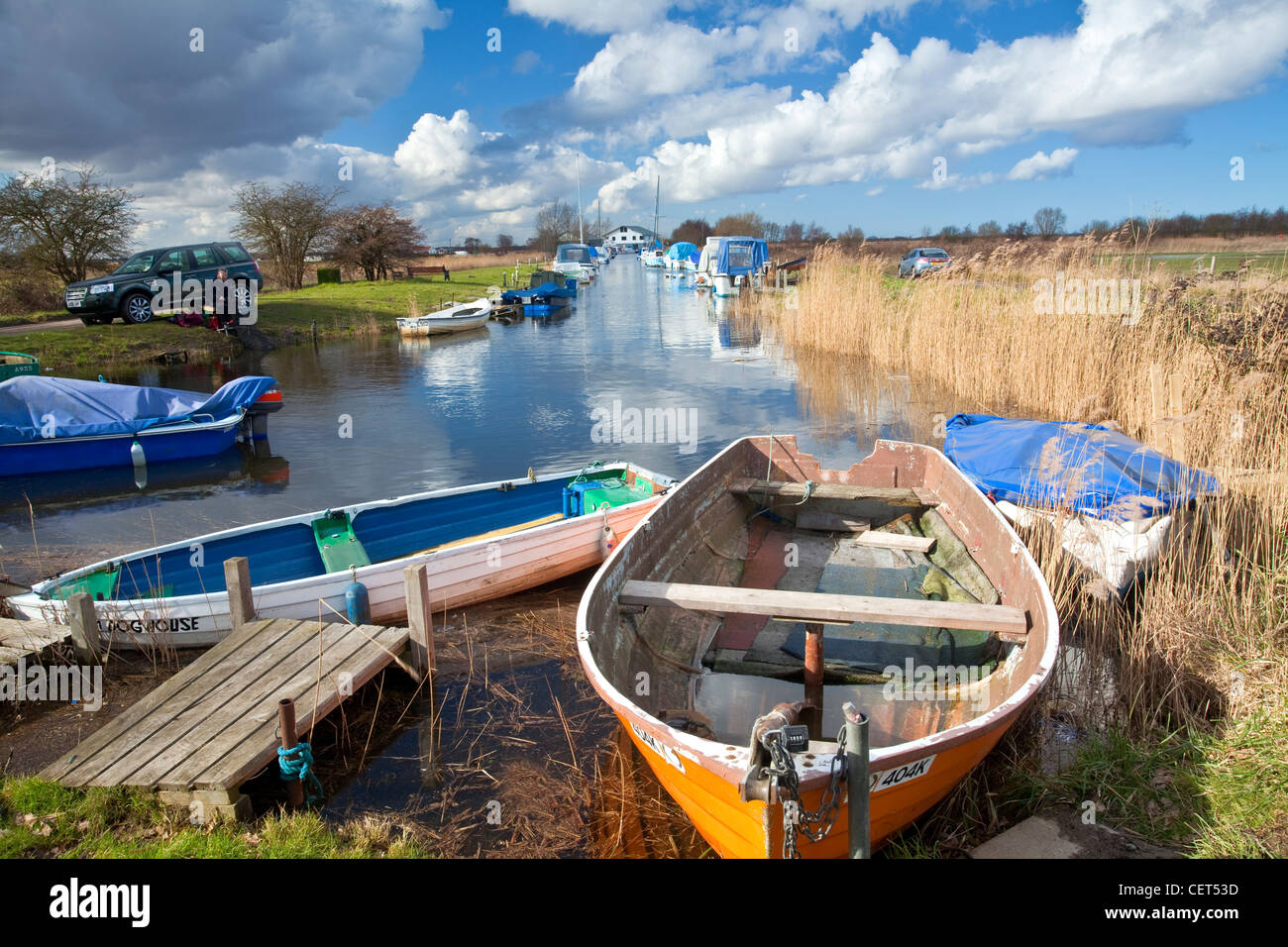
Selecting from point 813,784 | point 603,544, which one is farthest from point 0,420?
point 813,784

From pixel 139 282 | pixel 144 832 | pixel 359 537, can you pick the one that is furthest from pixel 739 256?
pixel 144 832

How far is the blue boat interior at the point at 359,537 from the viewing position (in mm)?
6254

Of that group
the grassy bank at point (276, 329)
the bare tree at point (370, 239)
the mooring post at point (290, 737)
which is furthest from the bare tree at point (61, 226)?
the mooring post at point (290, 737)

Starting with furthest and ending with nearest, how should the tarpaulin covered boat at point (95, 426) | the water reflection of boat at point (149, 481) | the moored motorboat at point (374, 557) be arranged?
1. the tarpaulin covered boat at point (95, 426)
2. the water reflection of boat at point (149, 481)
3. the moored motorboat at point (374, 557)

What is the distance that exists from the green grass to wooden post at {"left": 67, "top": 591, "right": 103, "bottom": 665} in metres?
1.47

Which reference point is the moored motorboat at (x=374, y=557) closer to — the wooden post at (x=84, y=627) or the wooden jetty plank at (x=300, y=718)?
the wooden post at (x=84, y=627)

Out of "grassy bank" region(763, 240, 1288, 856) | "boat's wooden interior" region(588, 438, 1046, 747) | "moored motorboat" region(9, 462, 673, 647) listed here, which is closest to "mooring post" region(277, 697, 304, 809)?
"boat's wooden interior" region(588, 438, 1046, 747)

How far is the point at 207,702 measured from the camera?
15.5 ft

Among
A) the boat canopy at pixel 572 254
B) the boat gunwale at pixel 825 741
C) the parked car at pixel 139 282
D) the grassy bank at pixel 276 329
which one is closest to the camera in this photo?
the boat gunwale at pixel 825 741

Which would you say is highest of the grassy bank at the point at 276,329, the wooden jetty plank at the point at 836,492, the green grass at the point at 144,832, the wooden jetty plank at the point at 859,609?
the grassy bank at the point at 276,329

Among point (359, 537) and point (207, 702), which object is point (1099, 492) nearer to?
point (359, 537)

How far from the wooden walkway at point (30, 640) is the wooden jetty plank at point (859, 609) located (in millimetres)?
4213
